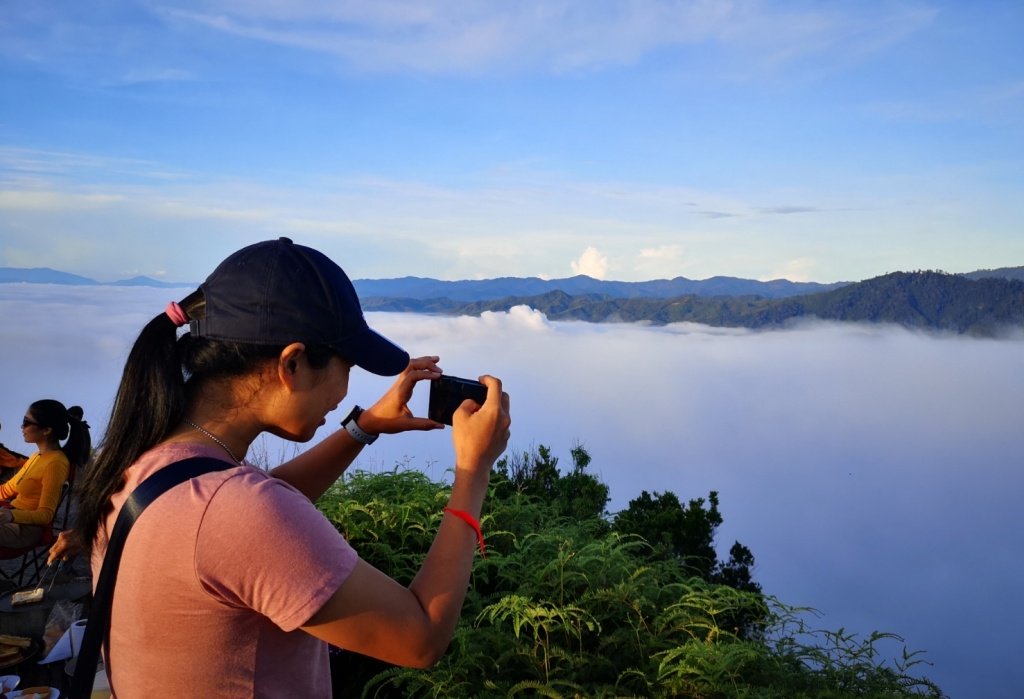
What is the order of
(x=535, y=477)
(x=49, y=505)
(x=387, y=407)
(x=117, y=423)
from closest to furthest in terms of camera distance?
(x=117, y=423) → (x=387, y=407) → (x=49, y=505) → (x=535, y=477)

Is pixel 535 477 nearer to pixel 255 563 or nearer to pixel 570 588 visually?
pixel 570 588

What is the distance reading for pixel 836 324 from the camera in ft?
367

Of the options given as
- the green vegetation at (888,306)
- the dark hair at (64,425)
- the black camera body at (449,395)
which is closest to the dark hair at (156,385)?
the black camera body at (449,395)

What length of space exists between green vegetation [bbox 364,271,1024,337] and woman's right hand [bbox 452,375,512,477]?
104364 mm

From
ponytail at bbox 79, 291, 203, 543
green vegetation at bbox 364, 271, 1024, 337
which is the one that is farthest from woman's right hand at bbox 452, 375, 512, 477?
green vegetation at bbox 364, 271, 1024, 337

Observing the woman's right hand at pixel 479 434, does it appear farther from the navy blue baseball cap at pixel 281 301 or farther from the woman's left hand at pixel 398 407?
the woman's left hand at pixel 398 407

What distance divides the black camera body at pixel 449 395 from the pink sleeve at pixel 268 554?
60 cm

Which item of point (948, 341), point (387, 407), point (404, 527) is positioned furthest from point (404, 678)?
point (948, 341)

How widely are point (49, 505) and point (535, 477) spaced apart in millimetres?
4136

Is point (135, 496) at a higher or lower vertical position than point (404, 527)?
higher

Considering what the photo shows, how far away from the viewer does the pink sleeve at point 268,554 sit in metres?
1.29

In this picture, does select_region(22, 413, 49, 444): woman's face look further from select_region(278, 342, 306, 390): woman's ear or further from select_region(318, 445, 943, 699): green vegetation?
select_region(278, 342, 306, 390): woman's ear

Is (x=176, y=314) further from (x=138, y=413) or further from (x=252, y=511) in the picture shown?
(x=252, y=511)

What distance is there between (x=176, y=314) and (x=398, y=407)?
0.66 m
